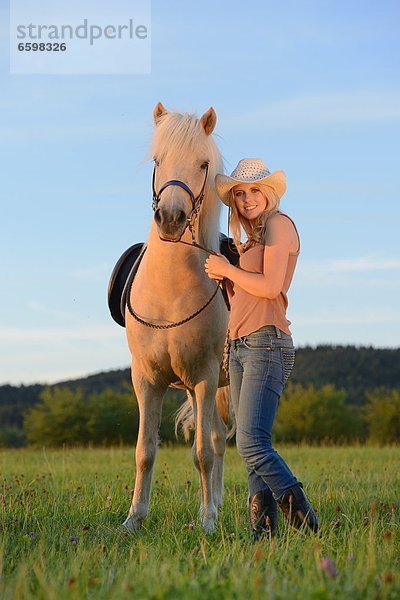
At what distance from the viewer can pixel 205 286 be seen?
235 inches

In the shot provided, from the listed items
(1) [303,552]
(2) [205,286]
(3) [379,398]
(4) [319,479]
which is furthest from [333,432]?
(1) [303,552]

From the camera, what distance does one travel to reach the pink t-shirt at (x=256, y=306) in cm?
471

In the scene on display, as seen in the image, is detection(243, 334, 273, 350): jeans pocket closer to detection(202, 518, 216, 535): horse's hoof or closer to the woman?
the woman

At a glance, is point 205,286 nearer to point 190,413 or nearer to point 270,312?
point 270,312

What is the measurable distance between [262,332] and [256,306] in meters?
0.16

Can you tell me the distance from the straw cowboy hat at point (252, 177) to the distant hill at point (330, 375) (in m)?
35.1

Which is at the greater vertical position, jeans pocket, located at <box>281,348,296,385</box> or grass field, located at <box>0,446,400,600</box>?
jeans pocket, located at <box>281,348,296,385</box>

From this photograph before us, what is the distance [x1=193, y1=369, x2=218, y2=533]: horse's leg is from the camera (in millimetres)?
5898

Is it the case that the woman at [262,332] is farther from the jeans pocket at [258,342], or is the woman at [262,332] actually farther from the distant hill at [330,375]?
the distant hill at [330,375]

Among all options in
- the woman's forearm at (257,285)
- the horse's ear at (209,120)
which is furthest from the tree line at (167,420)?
the woman's forearm at (257,285)

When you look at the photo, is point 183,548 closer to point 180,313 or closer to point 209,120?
point 180,313

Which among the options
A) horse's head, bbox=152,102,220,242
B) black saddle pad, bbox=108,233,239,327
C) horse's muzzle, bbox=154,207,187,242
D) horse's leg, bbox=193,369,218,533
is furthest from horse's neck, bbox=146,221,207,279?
black saddle pad, bbox=108,233,239,327

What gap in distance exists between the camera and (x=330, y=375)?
4422 centimetres

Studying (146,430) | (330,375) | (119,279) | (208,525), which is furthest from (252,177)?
(330,375)
